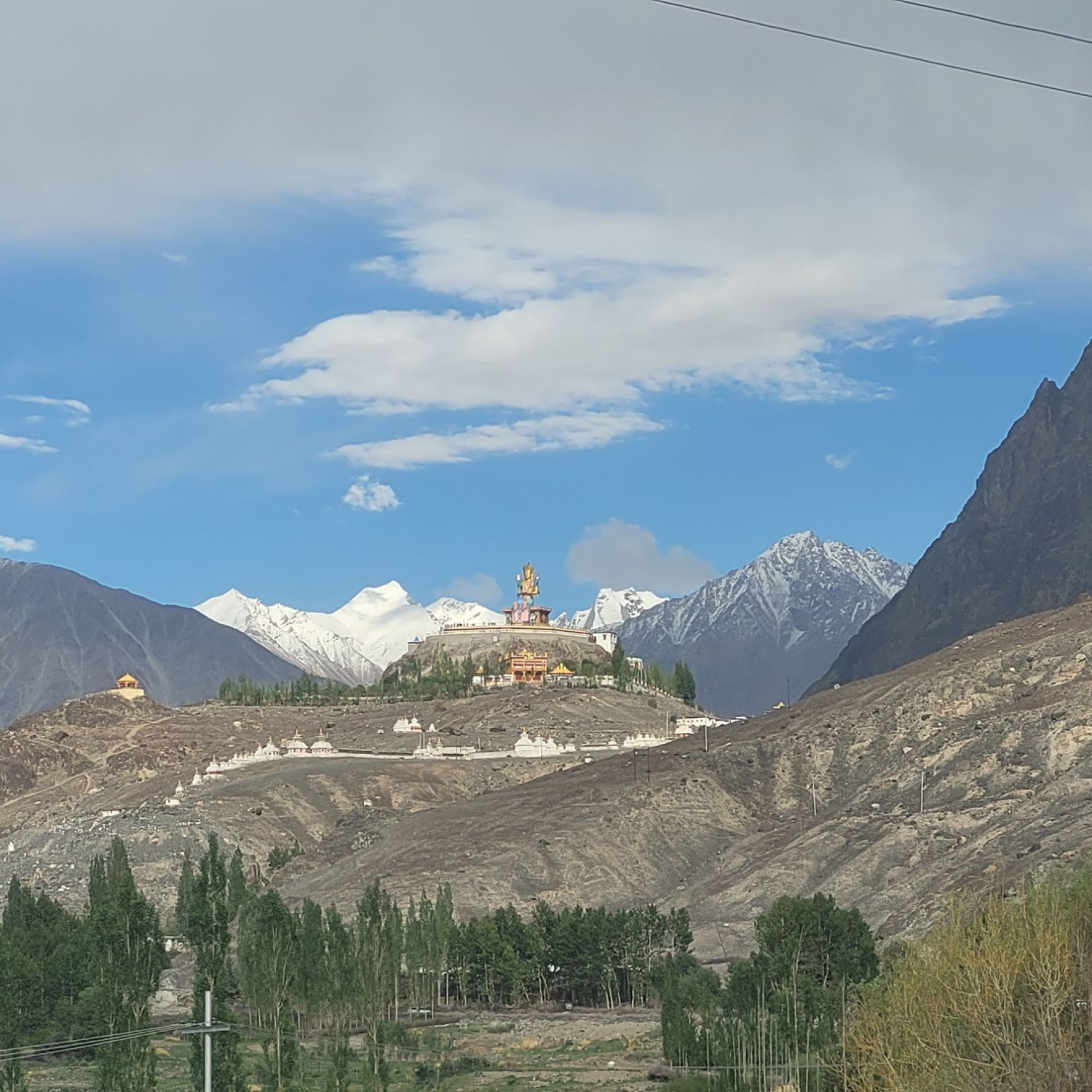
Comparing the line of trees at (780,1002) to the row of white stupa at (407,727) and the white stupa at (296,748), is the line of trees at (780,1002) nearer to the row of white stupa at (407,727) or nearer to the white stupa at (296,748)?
the white stupa at (296,748)

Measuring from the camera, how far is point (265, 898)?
8706cm

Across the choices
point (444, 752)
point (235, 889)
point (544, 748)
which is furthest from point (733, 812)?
point (235, 889)

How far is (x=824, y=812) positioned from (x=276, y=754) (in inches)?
2544

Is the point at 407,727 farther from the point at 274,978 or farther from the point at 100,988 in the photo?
the point at 100,988

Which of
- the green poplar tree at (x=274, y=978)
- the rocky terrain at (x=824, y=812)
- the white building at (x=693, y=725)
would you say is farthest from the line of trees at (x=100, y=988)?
the white building at (x=693, y=725)

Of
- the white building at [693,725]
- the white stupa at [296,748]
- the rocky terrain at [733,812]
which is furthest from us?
the white building at [693,725]

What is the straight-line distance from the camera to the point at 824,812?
A: 131875mm

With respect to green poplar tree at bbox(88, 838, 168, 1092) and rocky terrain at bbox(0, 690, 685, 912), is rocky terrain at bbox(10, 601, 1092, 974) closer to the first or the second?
rocky terrain at bbox(0, 690, 685, 912)

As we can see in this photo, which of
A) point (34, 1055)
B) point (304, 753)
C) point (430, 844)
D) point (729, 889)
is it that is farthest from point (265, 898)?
point (304, 753)

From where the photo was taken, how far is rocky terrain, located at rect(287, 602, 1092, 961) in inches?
4313

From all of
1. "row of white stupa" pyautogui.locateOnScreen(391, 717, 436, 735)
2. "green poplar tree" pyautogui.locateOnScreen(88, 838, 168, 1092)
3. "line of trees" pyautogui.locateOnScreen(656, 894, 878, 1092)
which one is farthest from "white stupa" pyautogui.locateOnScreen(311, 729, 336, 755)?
"green poplar tree" pyautogui.locateOnScreen(88, 838, 168, 1092)

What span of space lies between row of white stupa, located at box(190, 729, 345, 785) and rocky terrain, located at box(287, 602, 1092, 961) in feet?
86.4

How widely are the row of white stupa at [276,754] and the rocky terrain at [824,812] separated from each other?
2634 centimetres

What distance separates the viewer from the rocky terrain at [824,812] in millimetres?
109562
